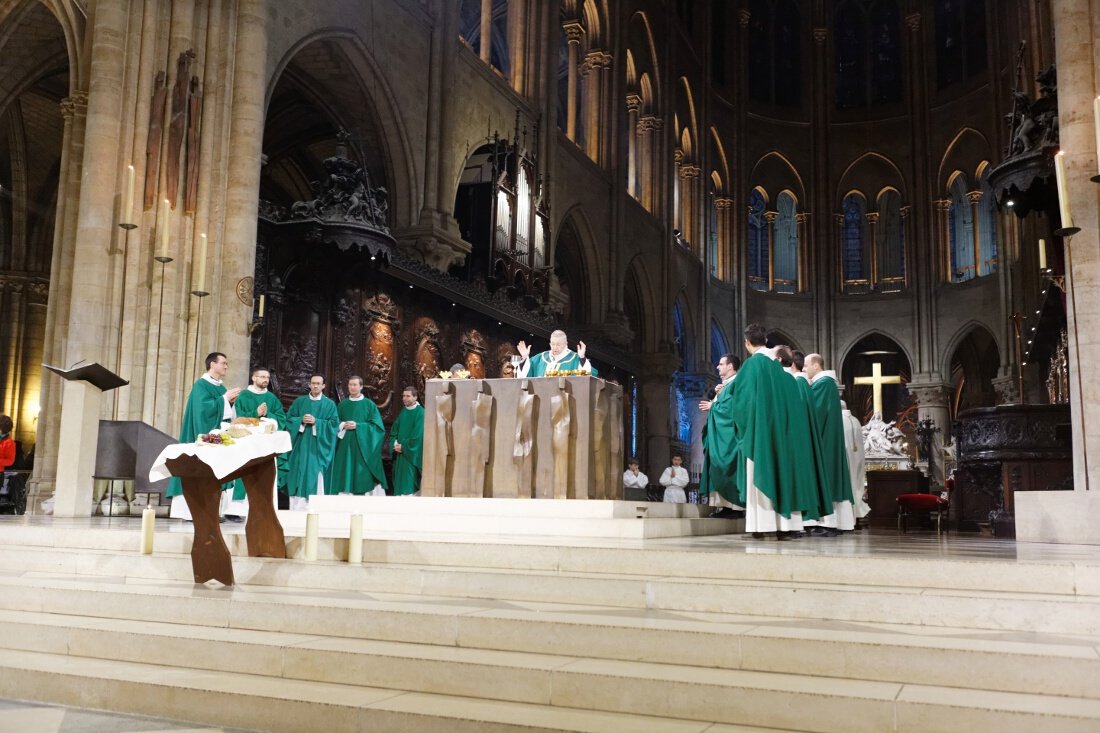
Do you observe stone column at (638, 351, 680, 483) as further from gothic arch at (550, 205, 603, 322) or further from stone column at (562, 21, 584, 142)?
stone column at (562, 21, 584, 142)

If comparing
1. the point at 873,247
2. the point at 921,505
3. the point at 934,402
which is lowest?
the point at 921,505

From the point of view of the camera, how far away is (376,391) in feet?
48.7

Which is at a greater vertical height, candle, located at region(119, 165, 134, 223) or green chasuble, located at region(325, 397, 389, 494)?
candle, located at region(119, 165, 134, 223)

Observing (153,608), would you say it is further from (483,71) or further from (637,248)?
(637,248)

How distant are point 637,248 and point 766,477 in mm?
19748

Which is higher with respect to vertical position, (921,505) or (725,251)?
(725,251)

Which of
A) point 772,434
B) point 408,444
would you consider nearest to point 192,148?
point 408,444

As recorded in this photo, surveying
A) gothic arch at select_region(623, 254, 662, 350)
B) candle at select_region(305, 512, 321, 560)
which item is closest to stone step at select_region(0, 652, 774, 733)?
candle at select_region(305, 512, 321, 560)

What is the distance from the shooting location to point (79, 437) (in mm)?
9039

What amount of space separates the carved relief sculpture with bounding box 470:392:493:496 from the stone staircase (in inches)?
106

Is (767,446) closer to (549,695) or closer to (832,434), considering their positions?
(832,434)

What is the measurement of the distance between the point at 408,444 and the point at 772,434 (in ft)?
20.2

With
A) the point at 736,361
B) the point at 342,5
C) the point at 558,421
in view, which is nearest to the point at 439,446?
the point at 558,421

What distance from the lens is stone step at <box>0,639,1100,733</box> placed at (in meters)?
3.69
